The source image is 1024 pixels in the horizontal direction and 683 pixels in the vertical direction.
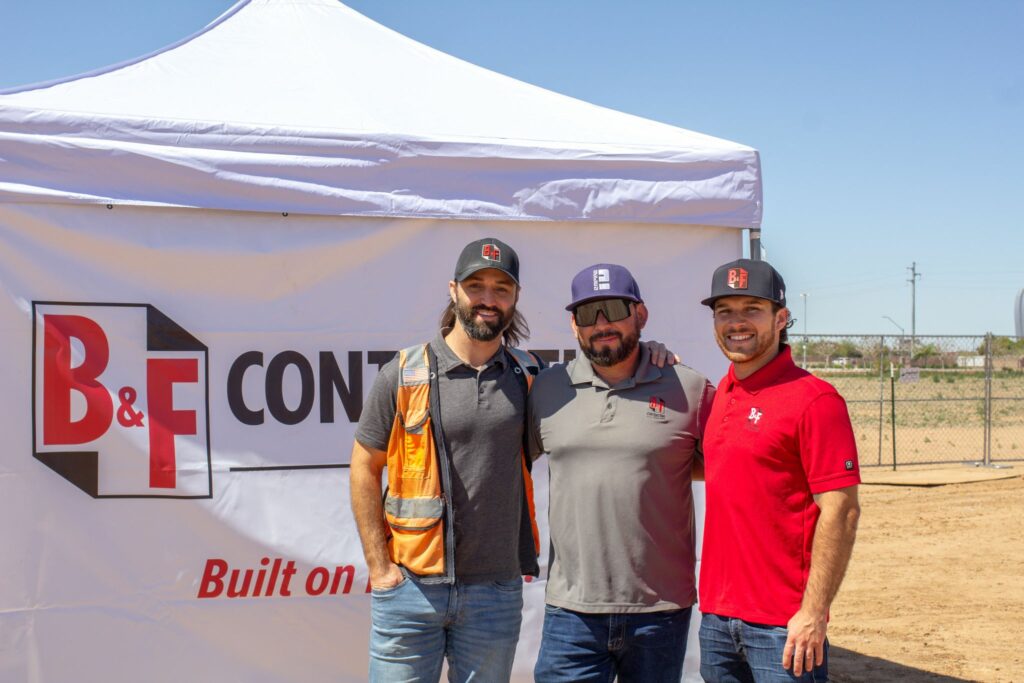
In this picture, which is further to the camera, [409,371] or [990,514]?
[990,514]

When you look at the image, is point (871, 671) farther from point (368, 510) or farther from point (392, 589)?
point (368, 510)

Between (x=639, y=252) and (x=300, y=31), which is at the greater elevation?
(x=300, y=31)

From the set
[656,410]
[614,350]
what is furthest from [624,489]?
[614,350]

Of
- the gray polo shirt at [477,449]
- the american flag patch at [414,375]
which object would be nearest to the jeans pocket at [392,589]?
the gray polo shirt at [477,449]

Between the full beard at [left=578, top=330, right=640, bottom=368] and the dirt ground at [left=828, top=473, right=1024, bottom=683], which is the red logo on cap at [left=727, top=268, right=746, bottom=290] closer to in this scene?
the full beard at [left=578, top=330, right=640, bottom=368]

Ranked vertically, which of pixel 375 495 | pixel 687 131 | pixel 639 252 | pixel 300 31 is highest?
pixel 300 31

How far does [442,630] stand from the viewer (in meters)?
2.94

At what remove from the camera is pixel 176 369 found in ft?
12.1

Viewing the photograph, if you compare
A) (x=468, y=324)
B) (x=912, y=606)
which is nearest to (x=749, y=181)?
(x=468, y=324)

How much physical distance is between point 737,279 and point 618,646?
1124 mm

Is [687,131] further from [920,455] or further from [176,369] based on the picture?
[920,455]

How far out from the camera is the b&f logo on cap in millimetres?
2697

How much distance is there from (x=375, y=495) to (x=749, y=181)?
222cm

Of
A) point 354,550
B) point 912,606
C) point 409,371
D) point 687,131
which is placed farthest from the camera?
point 912,606
